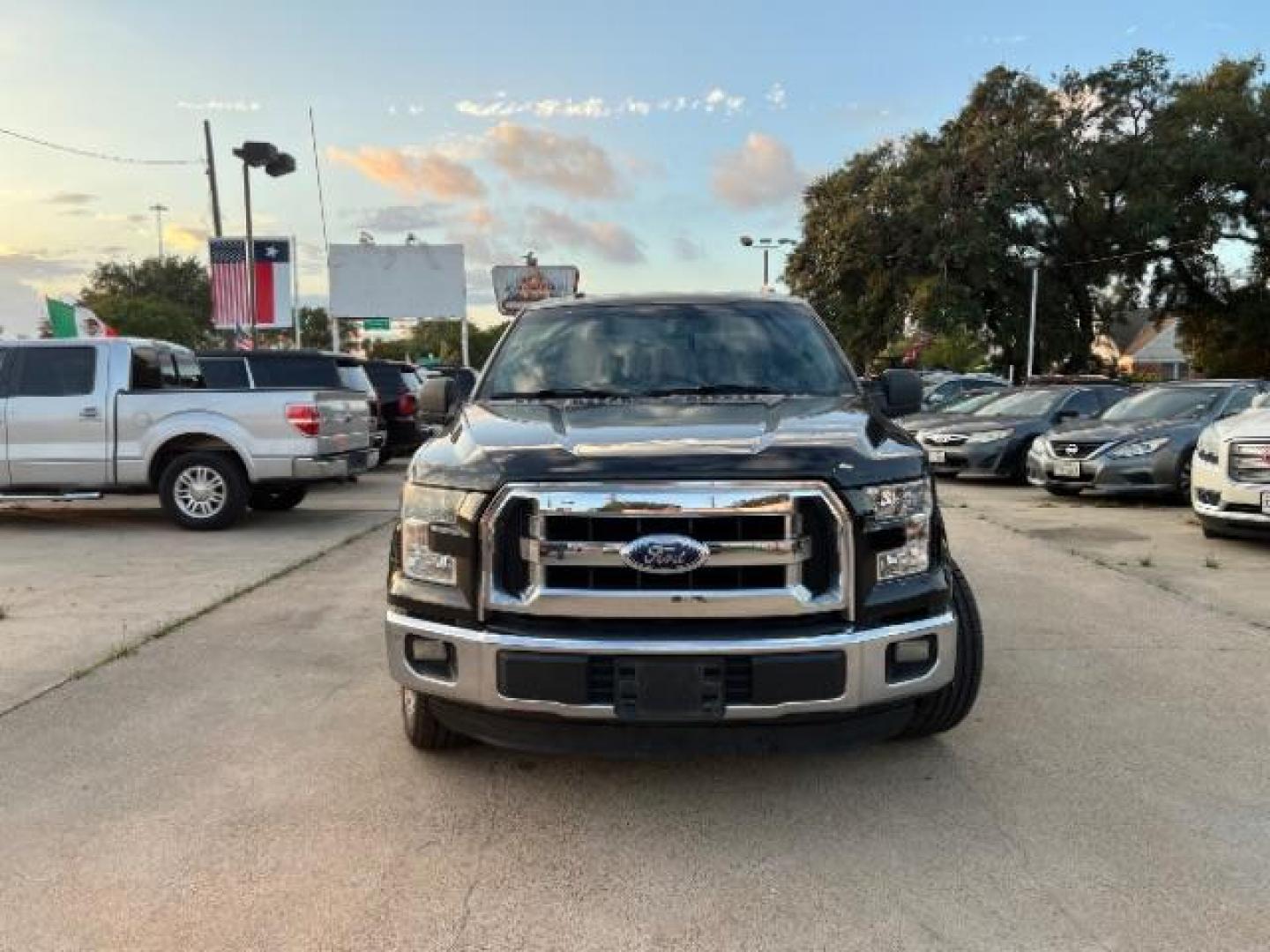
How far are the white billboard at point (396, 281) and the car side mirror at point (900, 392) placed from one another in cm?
3897

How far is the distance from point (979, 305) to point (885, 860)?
120 feet

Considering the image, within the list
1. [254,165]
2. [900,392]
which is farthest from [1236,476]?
[254,165]

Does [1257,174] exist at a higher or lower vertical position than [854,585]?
higher

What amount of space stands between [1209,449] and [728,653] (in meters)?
7.18

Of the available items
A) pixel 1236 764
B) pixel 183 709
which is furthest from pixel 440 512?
pixel 1236 764

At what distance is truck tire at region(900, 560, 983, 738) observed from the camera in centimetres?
382

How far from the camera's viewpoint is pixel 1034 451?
12.8 m

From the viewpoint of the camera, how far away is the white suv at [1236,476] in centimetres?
802

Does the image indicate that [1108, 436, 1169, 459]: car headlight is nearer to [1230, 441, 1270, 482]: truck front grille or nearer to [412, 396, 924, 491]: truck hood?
[1230, 441, 1270, 482]: truck front grille

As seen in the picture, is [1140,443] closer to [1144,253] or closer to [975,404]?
[975,404]

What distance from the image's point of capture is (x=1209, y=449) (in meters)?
8.66

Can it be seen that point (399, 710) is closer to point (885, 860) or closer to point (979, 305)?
point (885, 860)

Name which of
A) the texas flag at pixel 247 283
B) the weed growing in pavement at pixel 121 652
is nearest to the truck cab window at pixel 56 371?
the weed growing in pavement at pixel 121 652

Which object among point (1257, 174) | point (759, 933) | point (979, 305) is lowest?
point (759, 933)
